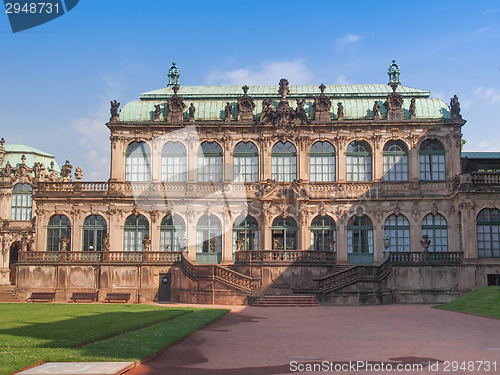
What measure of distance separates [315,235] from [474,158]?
1557 centimetres

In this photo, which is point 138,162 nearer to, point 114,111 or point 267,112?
point 114,111

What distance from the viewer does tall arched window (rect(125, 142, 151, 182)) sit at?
2037 inches

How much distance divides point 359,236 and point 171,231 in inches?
598

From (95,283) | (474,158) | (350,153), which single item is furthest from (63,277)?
(474,158)

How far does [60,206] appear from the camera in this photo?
2003 inches

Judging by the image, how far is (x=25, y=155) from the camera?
72625 mm

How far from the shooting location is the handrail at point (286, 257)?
137ft

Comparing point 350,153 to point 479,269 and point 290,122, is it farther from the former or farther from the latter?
point 479,269

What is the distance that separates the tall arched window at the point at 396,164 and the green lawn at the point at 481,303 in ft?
51.9

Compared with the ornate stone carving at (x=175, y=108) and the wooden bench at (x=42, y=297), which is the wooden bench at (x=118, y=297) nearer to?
the wooden bench at (x=42, y=297)

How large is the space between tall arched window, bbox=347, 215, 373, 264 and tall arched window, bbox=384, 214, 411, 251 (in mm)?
1419

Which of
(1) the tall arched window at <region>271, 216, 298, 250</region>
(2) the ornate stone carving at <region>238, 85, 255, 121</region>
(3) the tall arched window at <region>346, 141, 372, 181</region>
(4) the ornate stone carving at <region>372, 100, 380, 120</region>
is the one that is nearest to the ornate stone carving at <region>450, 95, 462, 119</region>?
(4) the ornate stone carving at <region>372, 100, 380, 120</region>

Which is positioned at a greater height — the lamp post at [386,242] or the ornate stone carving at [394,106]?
the ornate stone carving at [394,106]

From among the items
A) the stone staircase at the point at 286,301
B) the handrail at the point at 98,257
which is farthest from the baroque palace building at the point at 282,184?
the stone staircase at the point at 286,301
